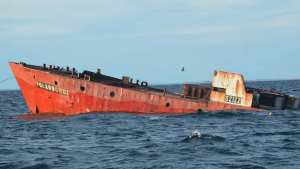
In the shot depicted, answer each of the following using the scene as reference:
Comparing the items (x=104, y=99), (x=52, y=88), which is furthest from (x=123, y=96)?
(x=52, y=88)

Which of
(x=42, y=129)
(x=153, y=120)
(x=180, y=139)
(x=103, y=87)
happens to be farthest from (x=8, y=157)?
(x=103, y=87)

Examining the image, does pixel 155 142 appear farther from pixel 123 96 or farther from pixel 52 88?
pixel 52 88

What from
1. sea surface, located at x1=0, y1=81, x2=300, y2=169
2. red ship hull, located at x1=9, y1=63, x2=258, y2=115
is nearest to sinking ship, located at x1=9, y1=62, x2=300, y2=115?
red ship hull, located at x1=9, y1=63, x2=258, y2=115

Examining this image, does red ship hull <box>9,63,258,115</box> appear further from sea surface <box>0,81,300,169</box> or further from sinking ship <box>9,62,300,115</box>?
sea surface <box>0,81,300,169</box>

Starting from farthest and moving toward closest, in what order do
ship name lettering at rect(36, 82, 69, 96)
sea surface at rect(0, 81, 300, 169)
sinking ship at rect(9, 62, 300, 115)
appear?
ship name lettering at rect(36, 82, 69, 96), sinking ship at rect(9, 62, 300, 115), sea surface at rect(0, 81, 300, 169)

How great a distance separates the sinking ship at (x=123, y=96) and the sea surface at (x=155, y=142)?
181 cm

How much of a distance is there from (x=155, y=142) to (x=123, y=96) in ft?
54.5

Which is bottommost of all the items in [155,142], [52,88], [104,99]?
[155,142]

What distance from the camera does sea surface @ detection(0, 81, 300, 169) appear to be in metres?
21.4

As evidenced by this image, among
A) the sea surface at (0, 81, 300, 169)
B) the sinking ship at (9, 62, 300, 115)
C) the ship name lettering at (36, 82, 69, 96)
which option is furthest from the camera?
the ship name lettering at (36, 82, 69, 96)

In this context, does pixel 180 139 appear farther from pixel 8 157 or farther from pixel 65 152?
pixel 8 157

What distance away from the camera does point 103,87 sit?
141ft

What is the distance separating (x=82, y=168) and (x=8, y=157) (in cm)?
458

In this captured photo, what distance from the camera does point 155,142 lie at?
1059 inches
